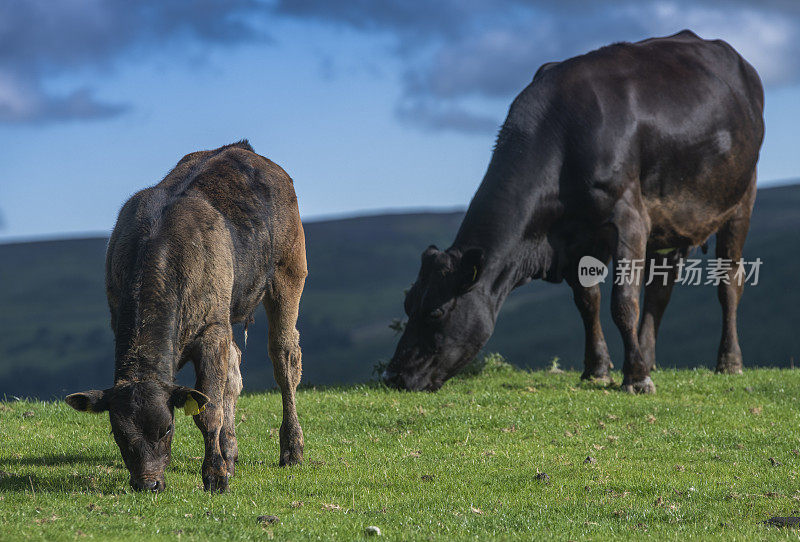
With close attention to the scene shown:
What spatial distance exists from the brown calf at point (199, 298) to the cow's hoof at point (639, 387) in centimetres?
633

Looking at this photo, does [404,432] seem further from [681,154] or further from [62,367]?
[62,367]

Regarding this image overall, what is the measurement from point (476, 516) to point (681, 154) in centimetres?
963

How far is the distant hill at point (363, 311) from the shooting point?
70250mm

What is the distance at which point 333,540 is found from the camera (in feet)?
23.2

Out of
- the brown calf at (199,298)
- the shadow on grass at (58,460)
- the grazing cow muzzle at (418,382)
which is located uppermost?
the brown calf at (199,298)

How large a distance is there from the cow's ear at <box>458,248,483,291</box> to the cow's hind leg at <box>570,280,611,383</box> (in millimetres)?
2311

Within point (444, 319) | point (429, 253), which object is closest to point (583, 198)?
point (429, 253)

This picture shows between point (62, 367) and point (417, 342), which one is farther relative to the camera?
point (62, 367)

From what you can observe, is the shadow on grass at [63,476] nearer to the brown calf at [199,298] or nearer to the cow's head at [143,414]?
the cow's head at [143,414]

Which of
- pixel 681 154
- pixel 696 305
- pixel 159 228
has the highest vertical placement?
pixel 681 154

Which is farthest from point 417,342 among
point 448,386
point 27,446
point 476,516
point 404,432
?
point 476,516

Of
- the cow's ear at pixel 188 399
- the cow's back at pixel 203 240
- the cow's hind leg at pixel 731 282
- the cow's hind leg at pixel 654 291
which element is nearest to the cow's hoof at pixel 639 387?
the cow's hind leg at pixel 654 291

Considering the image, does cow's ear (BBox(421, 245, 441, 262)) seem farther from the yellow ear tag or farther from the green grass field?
the yellow ear tag

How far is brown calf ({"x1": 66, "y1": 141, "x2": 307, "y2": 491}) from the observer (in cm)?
778
